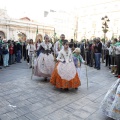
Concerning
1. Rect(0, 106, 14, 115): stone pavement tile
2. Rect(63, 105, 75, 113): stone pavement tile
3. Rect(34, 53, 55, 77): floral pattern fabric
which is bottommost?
Rect(63, 105, 75, 113): stone pavement tile

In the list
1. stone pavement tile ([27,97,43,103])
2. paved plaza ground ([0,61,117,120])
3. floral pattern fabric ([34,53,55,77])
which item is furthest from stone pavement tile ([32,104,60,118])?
floral pattern fabric ([34,53,55,77])

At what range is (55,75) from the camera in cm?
549

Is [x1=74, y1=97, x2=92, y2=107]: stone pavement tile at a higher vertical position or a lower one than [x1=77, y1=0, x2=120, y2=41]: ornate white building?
lower

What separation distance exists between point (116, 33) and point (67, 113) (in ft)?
137

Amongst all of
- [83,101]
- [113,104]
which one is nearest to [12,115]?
[83,101]

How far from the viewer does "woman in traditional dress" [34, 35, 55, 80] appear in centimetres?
660

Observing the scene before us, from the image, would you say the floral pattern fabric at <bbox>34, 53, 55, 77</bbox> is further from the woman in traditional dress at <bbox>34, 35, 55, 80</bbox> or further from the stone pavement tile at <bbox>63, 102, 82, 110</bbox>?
the stone pavement tile at <bbox>63, 102, 82, 110</bbox>

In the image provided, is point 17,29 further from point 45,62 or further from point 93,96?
point 93,96

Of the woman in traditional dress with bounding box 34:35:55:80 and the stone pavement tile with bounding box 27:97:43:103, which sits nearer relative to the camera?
the stone pavement tile with bounding box 27:97:43:103

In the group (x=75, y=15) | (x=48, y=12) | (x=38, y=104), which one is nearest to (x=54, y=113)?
(x=38, y=104)

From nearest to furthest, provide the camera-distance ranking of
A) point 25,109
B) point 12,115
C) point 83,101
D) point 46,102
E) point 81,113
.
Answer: point 12,115, point 81,113, point 25,109, point 46,102, point 83,101

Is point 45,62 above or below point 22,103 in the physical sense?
above

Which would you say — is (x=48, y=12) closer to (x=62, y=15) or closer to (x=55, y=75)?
(x=62, y=15)

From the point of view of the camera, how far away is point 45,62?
21.8 ft
